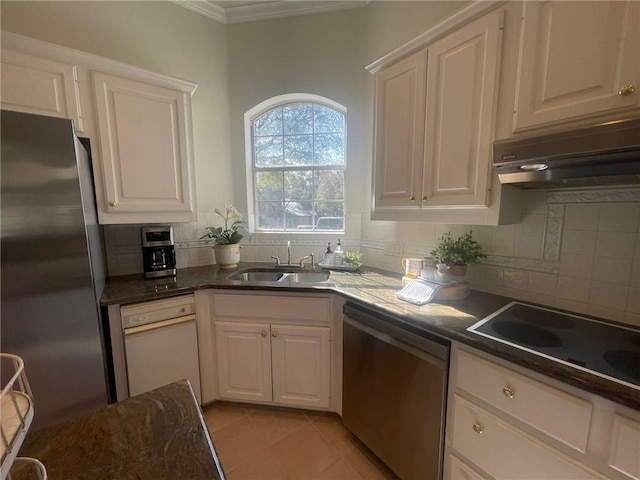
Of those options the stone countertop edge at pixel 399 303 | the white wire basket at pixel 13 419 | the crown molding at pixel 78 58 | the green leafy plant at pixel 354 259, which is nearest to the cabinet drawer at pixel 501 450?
the stone countertop edge at pixel 399 303

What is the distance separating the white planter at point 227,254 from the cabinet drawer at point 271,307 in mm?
482

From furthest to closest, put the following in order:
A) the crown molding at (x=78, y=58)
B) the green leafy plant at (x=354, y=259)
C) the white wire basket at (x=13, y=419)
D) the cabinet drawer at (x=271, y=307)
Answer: the green leafy plant at (x=354, y=259) < the cabinet drawer at (x=271, y=307) < the crown molding at (x=78, y=58) < the white wire basket at (x=13, y=419)

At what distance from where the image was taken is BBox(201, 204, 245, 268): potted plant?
87.7 inches

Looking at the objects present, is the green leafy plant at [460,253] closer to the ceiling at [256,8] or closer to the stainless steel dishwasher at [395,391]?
the stainless steel dishwasher at [395,391]

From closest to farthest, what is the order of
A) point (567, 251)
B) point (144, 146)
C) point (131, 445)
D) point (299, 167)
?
1. point (131, 445)
2. point (567, 251)
3. point (144, 146)
4. point (299, 167)

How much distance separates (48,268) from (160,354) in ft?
2.59

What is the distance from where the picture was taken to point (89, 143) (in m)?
1.60

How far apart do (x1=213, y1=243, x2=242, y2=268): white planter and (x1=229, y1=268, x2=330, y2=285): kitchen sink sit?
0.50ft

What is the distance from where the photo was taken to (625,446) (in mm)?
758

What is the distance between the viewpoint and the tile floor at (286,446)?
151cm

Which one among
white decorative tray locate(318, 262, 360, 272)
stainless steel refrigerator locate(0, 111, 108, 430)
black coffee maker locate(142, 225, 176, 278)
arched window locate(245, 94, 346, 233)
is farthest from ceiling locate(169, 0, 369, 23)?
white decorative tray locate(318, 262, 360, 272)

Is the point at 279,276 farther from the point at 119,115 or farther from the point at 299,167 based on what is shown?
the point at 119,115

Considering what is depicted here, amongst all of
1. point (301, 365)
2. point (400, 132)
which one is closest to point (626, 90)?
point (400, 132)

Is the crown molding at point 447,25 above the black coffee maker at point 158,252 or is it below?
above
